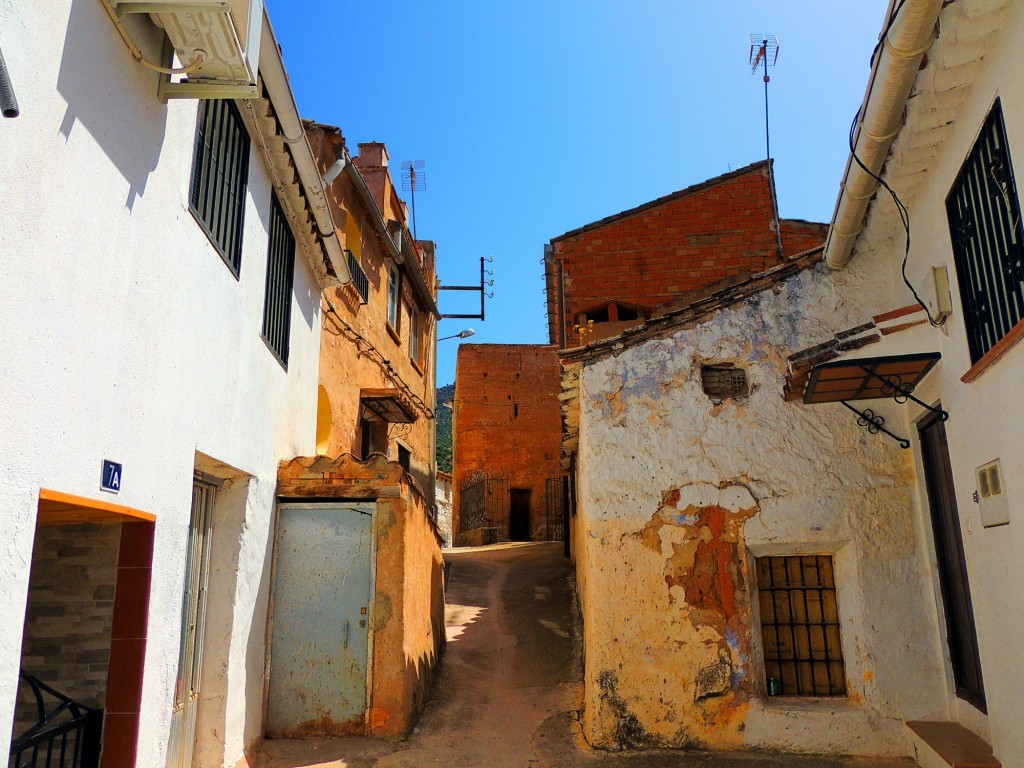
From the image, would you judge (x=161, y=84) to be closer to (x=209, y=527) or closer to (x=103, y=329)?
(x=103, y=329)

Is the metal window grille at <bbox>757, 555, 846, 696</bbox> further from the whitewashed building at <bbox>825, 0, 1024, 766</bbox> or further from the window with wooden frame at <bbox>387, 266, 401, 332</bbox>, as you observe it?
the window with wooden frame at <bbox>387, 266, 401, 332</bbox>

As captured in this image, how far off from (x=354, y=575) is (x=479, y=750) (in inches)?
76.5

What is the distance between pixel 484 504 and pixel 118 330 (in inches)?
811

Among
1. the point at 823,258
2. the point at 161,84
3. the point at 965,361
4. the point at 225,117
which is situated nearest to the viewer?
the point at 161,84

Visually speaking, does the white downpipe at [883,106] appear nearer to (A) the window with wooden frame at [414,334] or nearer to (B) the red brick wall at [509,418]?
(A) the window with wooden frame at [414,334]

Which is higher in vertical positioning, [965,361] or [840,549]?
[965,361]

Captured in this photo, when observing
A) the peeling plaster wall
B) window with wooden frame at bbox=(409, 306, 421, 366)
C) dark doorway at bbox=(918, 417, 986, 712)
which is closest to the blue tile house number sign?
the peeling plaster wall

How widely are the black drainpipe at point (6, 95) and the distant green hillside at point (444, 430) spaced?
1383 inches

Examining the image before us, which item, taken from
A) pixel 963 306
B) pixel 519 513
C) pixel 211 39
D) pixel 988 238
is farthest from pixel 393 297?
pixel 519 513

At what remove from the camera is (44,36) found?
3520 mm

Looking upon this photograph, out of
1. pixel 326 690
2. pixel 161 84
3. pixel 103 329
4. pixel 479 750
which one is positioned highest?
pixel 161 84

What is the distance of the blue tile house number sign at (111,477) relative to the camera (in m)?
4.08

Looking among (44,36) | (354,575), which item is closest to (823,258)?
(354,575)

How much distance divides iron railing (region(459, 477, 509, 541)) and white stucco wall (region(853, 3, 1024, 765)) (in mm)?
18176
